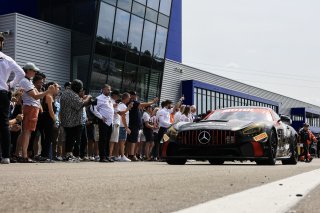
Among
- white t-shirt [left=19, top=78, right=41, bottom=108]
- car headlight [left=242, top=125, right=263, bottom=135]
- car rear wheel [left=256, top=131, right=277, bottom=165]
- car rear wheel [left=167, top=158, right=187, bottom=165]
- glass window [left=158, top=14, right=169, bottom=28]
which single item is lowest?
car rear wheel [left=167, top=158, right=187, bottom=165]

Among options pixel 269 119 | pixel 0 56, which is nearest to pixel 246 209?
pixel 0 56

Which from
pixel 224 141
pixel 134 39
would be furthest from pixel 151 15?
pixel 224 141

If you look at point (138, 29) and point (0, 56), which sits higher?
point (138, 29)

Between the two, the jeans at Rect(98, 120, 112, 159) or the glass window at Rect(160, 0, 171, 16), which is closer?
the jeans at Rect(98, 120, 112, 159)

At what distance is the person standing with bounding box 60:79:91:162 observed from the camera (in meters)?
10.3

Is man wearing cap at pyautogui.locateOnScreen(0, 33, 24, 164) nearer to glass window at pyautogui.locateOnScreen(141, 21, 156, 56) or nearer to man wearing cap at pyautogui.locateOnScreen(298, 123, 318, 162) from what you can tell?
man wearing cap at pyautogui.locateOnScreen(298, 123, 318, 162)

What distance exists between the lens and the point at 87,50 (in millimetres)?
23922

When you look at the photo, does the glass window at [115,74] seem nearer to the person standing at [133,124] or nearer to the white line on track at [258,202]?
the person standing at [133,124]

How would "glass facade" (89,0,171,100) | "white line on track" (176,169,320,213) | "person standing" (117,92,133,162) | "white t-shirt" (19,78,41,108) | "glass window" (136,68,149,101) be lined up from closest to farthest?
"white line on track" (176,169,320,213) → "white t-shirt" (19,78,41,108) → "person standing" (117,92,133,162) → "glass facade" (89,0,171,100) → "glass window" (136,68,149,101)

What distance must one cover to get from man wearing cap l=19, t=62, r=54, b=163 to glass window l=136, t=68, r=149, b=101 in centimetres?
1773

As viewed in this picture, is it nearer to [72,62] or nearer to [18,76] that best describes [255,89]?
[72,62]

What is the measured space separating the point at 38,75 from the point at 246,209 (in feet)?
25.8

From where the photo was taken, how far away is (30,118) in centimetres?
918

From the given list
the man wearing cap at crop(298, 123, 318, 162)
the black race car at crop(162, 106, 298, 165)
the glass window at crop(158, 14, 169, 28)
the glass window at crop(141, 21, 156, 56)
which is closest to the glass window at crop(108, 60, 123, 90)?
the glass window at crop(141, 21, 156, 56)
